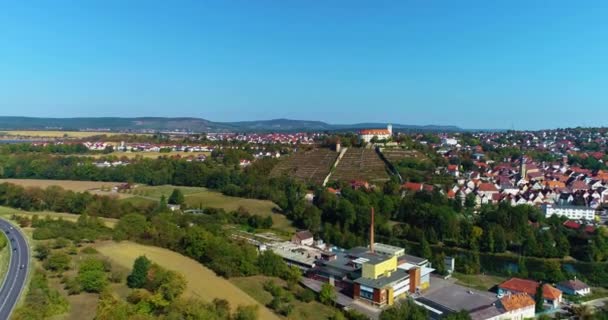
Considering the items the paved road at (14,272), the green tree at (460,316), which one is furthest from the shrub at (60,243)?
the green tree at (460,316)

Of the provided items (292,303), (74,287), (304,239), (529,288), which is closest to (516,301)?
(529,288)

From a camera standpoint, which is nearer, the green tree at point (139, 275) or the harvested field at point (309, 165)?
the green tree at point (139, 275)

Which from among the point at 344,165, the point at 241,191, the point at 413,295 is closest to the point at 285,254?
the point at 413,295

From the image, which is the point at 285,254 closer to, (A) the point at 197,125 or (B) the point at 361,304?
(B) the point at 361,304

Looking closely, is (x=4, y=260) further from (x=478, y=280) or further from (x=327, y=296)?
(x=478, y=280)

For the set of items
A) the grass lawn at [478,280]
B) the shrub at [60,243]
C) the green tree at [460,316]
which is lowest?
the grass lawn at [478,280]

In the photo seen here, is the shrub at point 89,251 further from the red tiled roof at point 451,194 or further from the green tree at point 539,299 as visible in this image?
the red tiled roof at point 451,194
